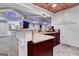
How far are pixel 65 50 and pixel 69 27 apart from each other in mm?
315

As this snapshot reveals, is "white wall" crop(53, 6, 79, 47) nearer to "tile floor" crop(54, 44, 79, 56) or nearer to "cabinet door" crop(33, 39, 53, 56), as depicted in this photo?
"tile floor" crop(54, 44, 79, 56)

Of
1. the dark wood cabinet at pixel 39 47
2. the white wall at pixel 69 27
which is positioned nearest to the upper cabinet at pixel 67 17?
the white wall at pixel 69 27

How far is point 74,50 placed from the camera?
3.92 feet

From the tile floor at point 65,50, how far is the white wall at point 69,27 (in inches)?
2.3

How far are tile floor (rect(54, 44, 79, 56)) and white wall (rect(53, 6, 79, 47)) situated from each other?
6 centimetres

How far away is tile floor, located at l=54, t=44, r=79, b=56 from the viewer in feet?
3.79

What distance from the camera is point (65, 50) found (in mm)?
1219

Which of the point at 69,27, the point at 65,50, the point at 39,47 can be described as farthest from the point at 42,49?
the point at 69,27

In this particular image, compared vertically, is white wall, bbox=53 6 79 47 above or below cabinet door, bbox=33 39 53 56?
above

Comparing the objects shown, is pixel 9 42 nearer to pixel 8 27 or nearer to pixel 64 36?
pixel 8 27

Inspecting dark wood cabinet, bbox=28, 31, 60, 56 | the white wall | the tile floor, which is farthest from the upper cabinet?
the tile floor

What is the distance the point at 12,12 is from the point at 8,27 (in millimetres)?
190

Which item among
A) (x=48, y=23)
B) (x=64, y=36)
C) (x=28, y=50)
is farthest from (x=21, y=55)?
(x=64, y=36)

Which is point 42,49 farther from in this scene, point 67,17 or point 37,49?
point 67,17
